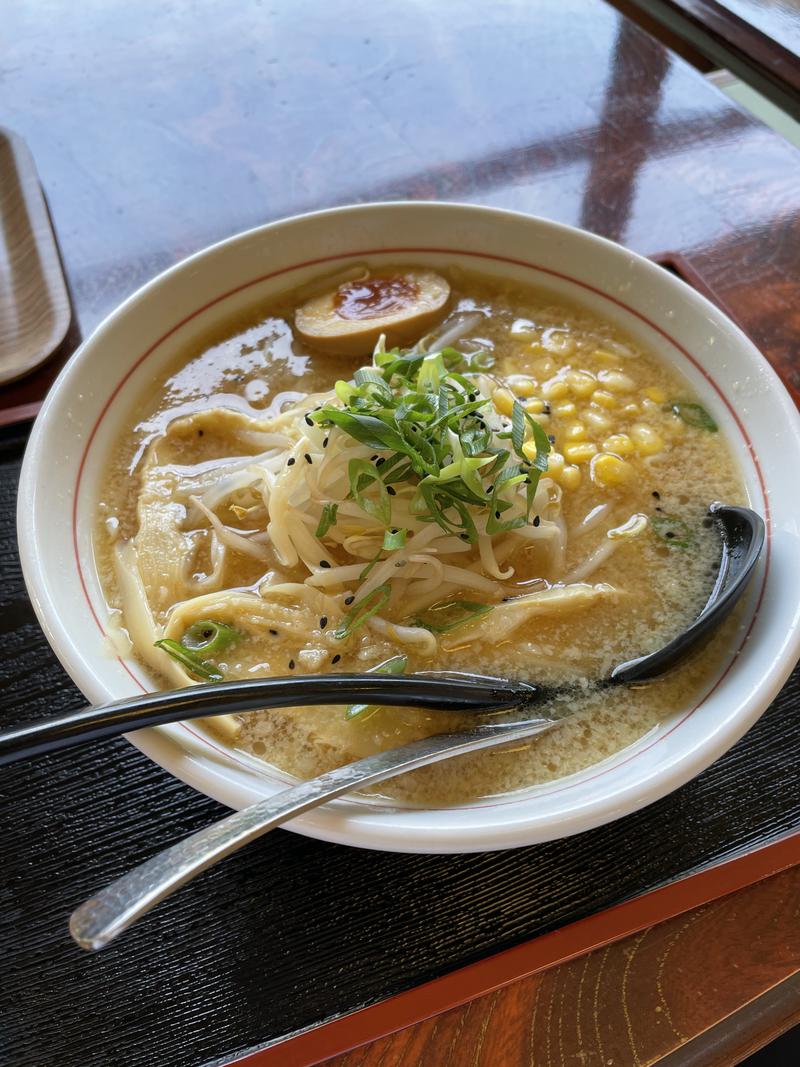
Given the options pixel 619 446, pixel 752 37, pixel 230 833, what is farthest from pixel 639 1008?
pixel 752 37

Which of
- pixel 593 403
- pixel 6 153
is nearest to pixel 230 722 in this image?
pixel 593 403

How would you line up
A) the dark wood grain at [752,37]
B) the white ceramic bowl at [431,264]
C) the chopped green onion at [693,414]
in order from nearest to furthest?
1. the white ceramic bowl at [431,264]
2. the chopped green onion at [693,414]
3. the dark wood grain at [752,37]

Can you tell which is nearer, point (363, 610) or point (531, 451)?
point (363, 610)

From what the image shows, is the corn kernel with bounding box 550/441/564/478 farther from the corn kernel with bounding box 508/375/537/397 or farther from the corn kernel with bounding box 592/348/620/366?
the corn kernel with bounding box 592/348/620/366

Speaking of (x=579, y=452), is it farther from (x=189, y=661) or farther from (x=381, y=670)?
(x=189, y=661)

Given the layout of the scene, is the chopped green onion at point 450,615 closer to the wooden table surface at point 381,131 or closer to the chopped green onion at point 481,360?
the chopped green onion at point 481,360

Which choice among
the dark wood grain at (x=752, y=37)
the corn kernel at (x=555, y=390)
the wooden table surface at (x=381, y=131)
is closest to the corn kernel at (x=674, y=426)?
the corn kernel at (x=555, y=390)
